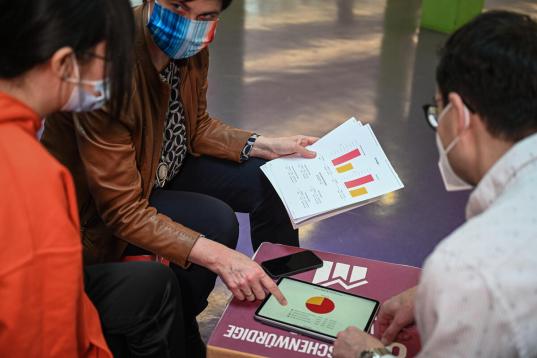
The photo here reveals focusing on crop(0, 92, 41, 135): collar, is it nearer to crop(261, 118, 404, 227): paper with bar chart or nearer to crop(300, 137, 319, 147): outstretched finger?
crop(261, 118, 404, 227): paper with bar chart

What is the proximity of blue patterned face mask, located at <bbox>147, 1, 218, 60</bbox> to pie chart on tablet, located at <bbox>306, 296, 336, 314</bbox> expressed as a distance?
720 millimetres

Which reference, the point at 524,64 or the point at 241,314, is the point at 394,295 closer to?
the point at 241,314

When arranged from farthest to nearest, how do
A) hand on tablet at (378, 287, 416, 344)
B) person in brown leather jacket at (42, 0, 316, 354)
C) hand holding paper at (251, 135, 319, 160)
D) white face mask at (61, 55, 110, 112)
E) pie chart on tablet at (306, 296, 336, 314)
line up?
1. hand holding paper at (251, 135, 319, 160)
2. person in brown leather jacket at (42, 0, 316, 354)
3. pie chart on tablet at (306, 296, 336, 314)
4. hand on tablet at (378, 287, 416, 344)
5. white face mask at (61, 55, 110, 112)

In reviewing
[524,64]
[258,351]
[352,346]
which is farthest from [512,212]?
[258,351]

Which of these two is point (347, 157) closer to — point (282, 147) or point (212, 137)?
point (282, 147)

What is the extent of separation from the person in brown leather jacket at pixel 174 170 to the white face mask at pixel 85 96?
22 centimetres

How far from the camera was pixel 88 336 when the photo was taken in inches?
48.5

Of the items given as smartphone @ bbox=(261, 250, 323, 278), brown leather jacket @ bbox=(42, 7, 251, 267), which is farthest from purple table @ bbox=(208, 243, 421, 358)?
brown leather jacket @ bbox=(42, 7, 251, 267)

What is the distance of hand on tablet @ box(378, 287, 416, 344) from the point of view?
1.31 meters

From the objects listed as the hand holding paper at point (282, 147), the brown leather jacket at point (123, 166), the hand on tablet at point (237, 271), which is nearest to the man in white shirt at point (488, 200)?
the hand on tablet at point (237, 271)

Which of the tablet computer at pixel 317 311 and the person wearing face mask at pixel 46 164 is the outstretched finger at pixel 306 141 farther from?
the person wearing face mask at pixel 46 164

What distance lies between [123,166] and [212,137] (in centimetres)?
49

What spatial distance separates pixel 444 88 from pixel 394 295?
59cm

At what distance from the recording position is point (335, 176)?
5.75 ft
